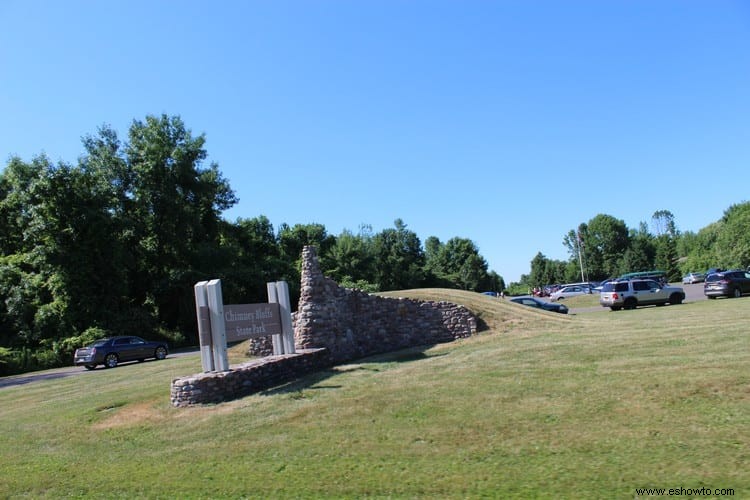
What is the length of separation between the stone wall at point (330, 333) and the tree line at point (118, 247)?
19157 mm

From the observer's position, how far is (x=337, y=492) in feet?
18.9

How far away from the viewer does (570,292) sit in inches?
2157

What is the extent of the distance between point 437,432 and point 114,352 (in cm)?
2242

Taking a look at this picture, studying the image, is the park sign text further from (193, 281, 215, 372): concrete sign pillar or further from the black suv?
the black suv

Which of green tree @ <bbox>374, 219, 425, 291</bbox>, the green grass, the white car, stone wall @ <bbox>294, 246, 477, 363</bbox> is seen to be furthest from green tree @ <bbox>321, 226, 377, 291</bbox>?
the green grass

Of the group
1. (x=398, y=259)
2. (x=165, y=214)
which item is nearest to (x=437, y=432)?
(x=165, y=214)

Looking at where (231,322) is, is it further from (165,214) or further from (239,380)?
(165,214)

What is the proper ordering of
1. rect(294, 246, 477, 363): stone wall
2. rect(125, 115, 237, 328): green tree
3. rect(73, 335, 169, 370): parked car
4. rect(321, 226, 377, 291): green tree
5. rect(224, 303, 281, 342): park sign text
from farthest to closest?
rect(321, 226, 377, 291): green tree < rect(125, 115, 237, 328): green tree < rect(73, 335, 169, 370): parked car < rect(294, 246, 477, 363): stone wall < rect(224, 303, 281, 342): park sign text

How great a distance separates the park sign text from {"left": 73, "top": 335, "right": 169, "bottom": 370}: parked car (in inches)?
583

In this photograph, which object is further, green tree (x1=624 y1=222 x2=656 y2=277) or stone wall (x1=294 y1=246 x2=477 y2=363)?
green tree (x1=624 y1=222 x2=656 y2=277)

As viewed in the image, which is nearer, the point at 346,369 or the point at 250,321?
the point at 250,321

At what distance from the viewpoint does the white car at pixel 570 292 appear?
53559mm

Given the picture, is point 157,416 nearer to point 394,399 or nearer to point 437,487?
point 394,399

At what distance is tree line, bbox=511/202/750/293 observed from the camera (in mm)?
70750
